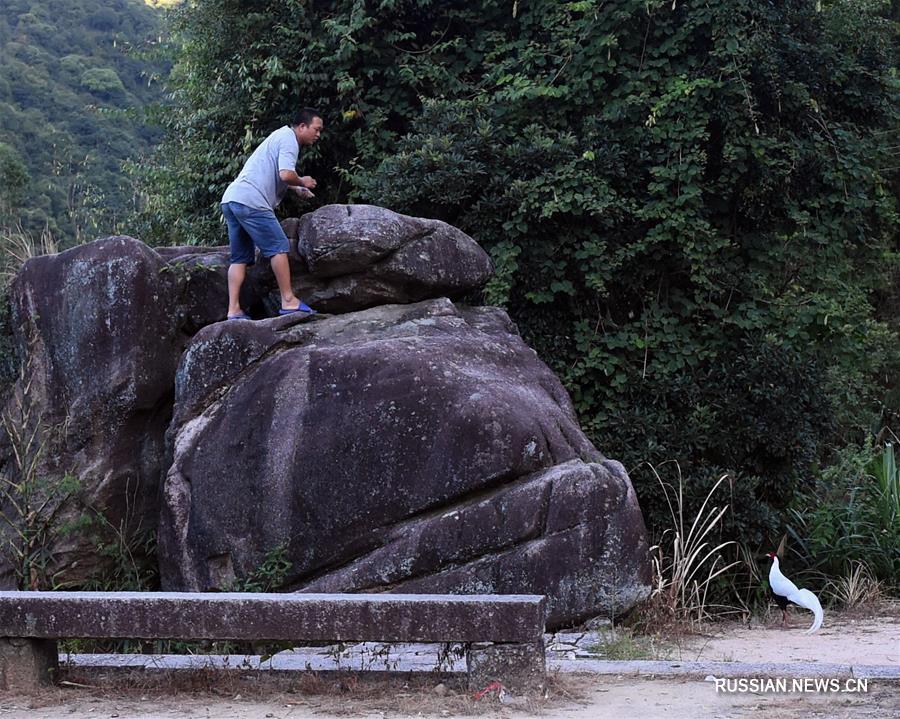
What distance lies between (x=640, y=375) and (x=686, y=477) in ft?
4.72

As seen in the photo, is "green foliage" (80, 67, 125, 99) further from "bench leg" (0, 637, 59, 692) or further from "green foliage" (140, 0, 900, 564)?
"bench leg" (0, 637, 59, 692)

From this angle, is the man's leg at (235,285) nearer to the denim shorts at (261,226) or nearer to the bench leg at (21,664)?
the denim shorts at (261,226)

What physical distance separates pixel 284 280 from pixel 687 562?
3.59 m

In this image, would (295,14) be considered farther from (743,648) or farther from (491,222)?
(743,648)

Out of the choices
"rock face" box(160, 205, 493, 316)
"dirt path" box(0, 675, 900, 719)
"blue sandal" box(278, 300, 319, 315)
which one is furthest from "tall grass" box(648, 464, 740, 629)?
"blue sandal" box(278, 300, 319, 315)

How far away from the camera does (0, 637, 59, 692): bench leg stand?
18.5 ft

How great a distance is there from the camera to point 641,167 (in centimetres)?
1077

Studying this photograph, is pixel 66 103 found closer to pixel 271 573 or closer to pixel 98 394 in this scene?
pixel 98 394

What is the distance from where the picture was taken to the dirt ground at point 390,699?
5.18 m

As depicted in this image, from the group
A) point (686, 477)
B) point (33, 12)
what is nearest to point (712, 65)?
point (686, 477)

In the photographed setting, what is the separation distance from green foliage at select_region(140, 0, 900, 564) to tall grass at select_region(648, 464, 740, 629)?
0.62 metres

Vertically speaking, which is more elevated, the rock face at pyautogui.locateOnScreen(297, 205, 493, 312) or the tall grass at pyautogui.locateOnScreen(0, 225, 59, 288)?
the rock face at pyautogui.locateOnScreen(297, 205, 493, 312)

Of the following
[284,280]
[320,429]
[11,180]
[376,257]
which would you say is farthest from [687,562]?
[11,180]

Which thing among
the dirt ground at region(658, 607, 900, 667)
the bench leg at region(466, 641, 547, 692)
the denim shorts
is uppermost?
the denim shorts
